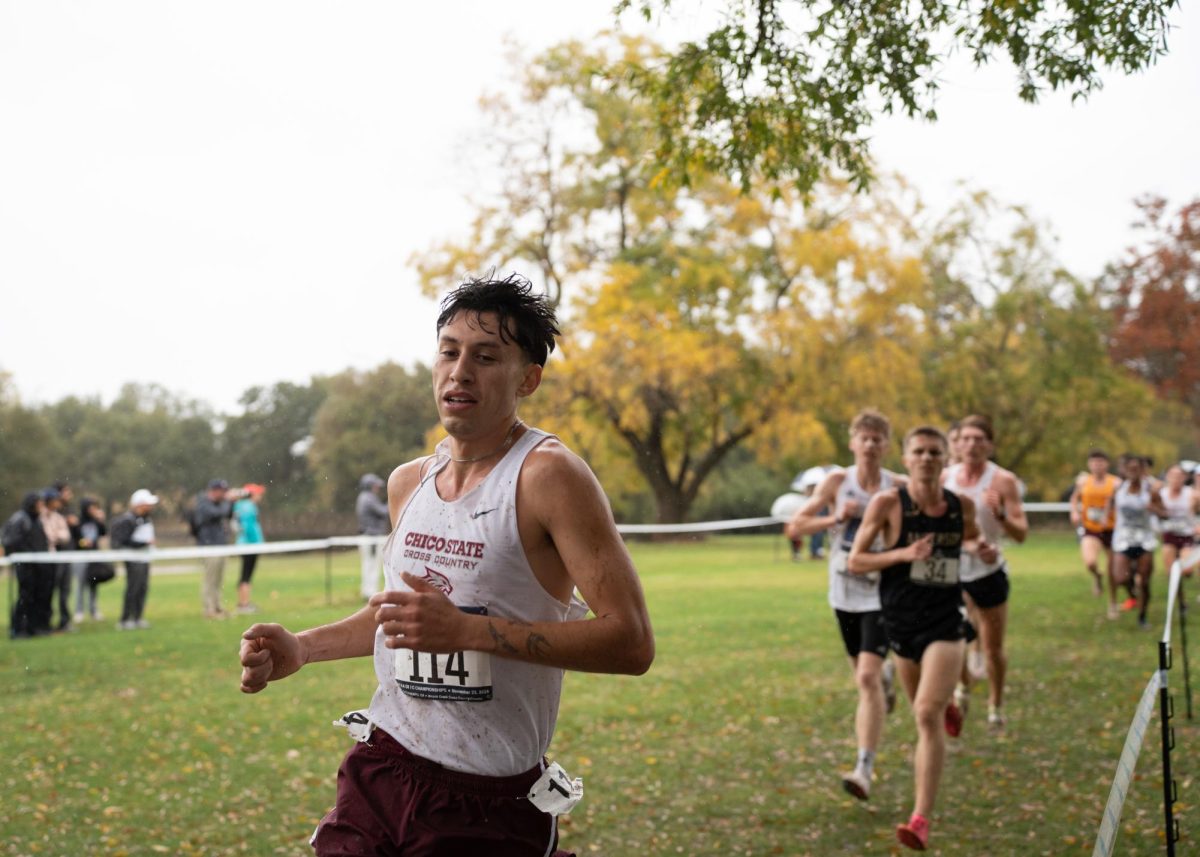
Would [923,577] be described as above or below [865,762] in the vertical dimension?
above

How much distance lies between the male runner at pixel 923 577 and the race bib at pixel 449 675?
12.2 ft

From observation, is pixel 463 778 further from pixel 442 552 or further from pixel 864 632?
pixel 864 632

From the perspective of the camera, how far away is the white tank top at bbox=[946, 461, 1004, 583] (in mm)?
8734

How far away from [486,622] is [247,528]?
660 inches

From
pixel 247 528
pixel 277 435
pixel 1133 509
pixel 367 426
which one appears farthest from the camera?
pixel 367 426

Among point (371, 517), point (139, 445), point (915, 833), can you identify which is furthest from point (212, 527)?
point (139, 445)

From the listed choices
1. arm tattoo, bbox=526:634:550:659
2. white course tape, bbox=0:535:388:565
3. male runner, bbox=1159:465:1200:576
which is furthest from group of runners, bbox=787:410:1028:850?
white course tape, bbox=0:535:388:565

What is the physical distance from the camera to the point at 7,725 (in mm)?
9961

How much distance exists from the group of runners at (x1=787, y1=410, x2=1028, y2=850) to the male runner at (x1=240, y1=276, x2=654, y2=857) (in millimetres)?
3497

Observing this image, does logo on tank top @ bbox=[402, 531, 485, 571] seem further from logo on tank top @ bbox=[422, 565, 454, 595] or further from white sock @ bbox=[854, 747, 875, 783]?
white sock @ bbox=[854, 747, 875, 783]

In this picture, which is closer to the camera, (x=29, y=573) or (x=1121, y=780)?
(x=1121, y=780)

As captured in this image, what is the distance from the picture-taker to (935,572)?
6664mm

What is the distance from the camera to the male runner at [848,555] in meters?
7.19

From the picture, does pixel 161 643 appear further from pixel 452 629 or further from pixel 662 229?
pixel 662 229
